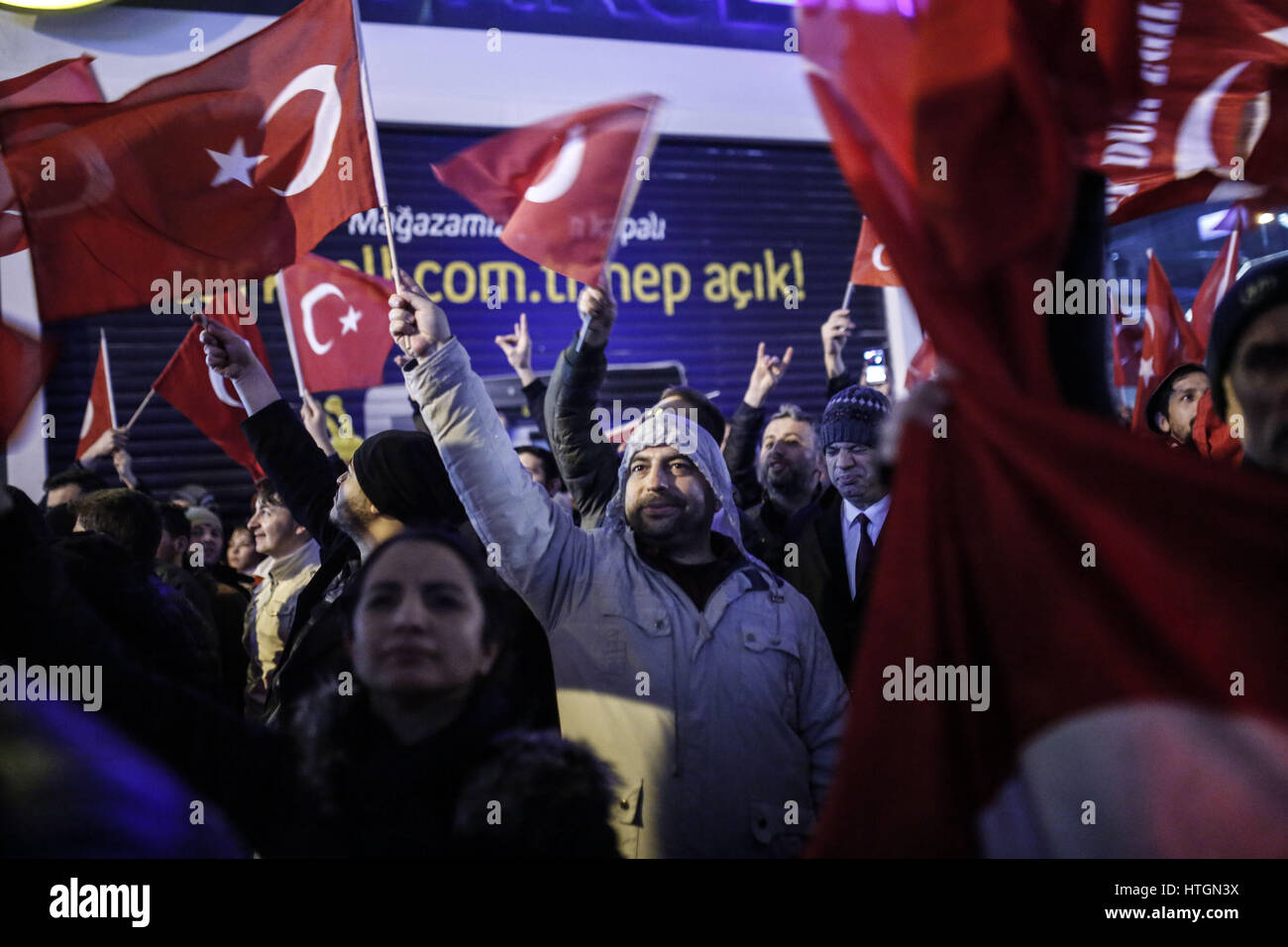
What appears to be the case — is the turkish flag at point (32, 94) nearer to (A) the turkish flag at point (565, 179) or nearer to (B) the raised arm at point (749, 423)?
(A) the turkish flag at point (565, 179)

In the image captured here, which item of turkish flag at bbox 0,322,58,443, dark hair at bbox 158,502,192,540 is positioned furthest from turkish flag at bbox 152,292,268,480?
turkish flag at bbox 0,322,58,443

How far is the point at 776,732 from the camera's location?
242cm

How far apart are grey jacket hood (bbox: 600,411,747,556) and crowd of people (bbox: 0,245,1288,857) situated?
0.01m

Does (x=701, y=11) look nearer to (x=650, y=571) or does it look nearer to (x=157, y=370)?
(x=157, y=370)

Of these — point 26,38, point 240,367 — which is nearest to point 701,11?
point 26,38

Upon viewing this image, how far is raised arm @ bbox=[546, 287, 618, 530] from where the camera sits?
3277mm

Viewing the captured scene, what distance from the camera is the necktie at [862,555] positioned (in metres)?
3.40

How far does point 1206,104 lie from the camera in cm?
230

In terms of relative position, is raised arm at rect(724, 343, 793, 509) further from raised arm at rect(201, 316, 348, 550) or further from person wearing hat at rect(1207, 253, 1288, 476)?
person wearing hat at rect(1207, 253, 1288, 476)

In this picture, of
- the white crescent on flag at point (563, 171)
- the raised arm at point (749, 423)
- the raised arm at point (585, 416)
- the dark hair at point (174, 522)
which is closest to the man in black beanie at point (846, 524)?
the raised arm at point (585, 416)

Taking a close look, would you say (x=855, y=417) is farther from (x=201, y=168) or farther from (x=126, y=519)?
(x=126, y=519)

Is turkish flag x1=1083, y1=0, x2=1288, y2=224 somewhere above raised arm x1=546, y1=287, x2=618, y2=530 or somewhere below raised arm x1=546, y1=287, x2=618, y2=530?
above

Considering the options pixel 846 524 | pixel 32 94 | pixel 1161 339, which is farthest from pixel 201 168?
pixel 1161 339
